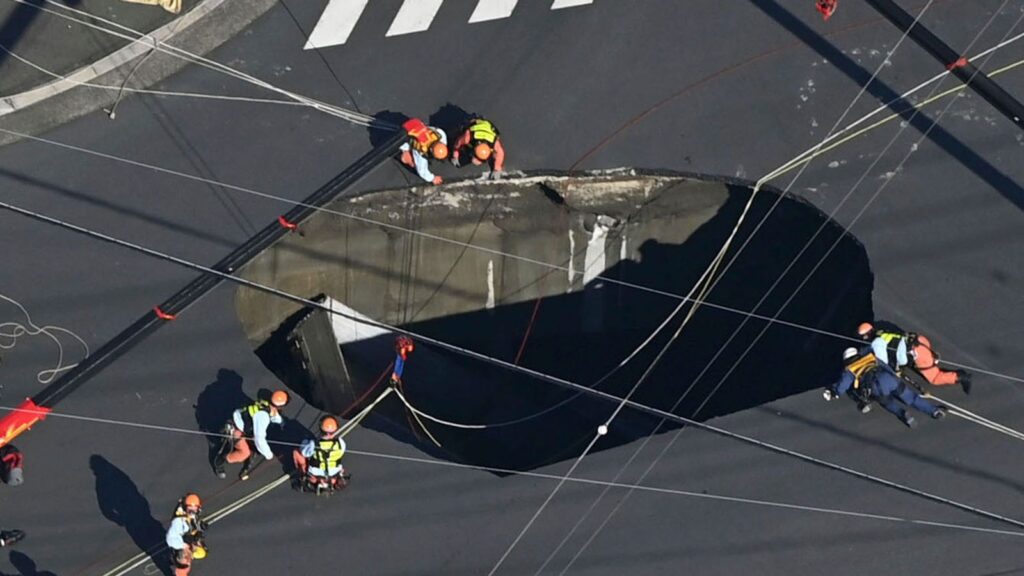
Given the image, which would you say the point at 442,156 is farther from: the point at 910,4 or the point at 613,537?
the point at 910,4

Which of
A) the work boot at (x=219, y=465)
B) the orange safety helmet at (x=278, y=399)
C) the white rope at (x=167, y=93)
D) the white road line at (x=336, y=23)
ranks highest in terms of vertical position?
the white road line at (x=336, y=23)

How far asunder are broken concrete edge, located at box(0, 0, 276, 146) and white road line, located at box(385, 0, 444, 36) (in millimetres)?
2254

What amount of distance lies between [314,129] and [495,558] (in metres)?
8.05

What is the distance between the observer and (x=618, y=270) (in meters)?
24.1

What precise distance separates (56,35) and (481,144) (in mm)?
8052

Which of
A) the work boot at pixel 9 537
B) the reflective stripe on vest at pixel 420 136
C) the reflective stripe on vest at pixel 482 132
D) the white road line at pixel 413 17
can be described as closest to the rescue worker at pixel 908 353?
the reflective stripe on vest at pixel 482 132

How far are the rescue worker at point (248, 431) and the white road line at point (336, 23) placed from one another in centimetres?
666

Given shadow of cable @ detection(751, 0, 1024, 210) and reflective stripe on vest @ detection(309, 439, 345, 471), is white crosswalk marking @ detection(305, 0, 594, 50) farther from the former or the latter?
reflective stripe on vest @ detection(309, 439, 345, 471)

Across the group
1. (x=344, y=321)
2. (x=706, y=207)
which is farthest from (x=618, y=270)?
(x=344, y=321)

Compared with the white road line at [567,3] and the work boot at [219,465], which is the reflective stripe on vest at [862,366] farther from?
the work boot at [219,465]

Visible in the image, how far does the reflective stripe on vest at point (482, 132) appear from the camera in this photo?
69.5ft

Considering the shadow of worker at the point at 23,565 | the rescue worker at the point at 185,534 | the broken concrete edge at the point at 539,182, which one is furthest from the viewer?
the broken concrete edge at the point at 539,182

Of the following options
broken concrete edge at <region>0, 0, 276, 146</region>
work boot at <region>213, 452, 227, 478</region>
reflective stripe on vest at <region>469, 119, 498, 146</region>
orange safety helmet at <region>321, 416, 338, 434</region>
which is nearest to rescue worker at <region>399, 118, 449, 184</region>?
reflective stripe on vest at <region>469, 119, 498, 146</region>

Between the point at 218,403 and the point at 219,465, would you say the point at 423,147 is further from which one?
the point at 219,465
